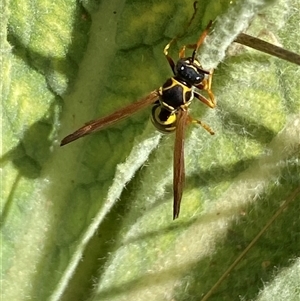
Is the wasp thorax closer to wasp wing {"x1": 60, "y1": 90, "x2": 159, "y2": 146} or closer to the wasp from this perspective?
the wasp

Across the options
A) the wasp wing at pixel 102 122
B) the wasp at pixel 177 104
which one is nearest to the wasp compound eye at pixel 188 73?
the wasp at pixel 177 104

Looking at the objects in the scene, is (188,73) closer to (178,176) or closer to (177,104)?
(177,104)

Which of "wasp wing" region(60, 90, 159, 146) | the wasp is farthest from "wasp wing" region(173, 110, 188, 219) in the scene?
"wasp wing" region(60, 90, 159, 146)

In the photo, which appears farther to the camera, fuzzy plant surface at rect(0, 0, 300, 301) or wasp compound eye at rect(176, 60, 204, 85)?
wasp compound eye at rect(176, 60, 204, 85)

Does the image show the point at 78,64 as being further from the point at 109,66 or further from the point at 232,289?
the point at 232,289

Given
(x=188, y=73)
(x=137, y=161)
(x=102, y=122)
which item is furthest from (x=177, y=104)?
(x=137, y=161)

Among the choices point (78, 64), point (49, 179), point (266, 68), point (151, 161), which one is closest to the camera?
point (266, 68)

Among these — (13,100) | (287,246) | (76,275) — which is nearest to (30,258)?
(76,275)
